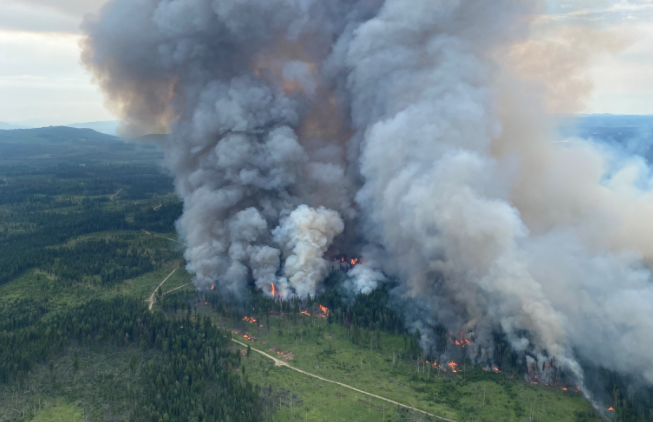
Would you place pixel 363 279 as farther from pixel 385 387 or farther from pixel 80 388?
pixel 80 388

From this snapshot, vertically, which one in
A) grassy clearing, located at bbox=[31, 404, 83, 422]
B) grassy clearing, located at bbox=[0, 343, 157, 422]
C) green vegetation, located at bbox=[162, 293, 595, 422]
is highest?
green vegetation, located at bbox=[162, 293, 595, 422]

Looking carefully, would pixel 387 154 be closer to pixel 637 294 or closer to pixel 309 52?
pixel 309 52

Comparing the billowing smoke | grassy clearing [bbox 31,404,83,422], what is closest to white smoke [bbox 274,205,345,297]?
the billowing smoke

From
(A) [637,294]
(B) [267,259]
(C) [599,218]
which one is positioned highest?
(C) [599,218]

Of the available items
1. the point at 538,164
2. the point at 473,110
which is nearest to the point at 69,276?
the point at 473,110

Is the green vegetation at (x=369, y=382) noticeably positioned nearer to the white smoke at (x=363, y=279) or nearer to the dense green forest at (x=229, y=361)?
the dense green forest at (x=229, y=361)

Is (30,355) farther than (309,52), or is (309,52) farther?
(309,52)

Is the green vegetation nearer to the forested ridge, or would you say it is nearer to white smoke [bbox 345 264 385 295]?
the forested ridge

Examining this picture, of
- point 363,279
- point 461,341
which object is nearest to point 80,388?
point 363,279
